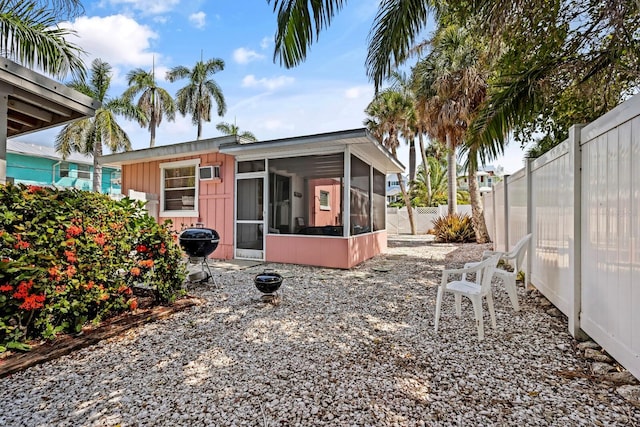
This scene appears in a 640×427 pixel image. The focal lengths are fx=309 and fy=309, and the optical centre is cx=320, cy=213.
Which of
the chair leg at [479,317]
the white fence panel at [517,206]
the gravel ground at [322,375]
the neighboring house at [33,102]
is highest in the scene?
the neighboring house at [33,102]

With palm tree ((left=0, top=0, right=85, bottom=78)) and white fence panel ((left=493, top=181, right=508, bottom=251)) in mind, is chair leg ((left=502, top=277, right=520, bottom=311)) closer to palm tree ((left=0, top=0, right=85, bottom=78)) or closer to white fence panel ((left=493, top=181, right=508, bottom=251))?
white fence panel ((left=493, top=181, right=508, bottom=251))

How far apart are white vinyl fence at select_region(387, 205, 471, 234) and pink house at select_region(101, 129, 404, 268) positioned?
1016 centimetres

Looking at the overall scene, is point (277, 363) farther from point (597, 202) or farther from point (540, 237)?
point (540, 237)

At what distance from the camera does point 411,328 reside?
11.1ft

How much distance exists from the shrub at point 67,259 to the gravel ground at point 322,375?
441 mm

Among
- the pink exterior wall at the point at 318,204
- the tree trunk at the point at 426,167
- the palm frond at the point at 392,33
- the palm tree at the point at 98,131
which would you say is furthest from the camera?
the tree trunk at the point at 426,167

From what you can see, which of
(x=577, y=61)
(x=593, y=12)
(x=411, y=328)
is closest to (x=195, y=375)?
(x=411, y=328)

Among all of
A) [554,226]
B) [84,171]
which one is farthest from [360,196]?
[84,171]

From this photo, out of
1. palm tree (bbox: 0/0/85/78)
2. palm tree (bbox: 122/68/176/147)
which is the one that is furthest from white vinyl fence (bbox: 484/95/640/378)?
palm tree (bbox: 122/68/176/147)

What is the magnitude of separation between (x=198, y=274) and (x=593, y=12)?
7.01 m

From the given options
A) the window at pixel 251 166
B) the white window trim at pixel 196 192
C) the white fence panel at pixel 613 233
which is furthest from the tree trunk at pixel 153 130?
the white fence panel at pixel 613 233

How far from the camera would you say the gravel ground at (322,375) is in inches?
75.4

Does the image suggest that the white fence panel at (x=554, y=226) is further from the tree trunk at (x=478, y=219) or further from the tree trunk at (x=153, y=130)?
the tree trunk at (x=153, y=130)

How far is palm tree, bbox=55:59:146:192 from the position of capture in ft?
58.6
